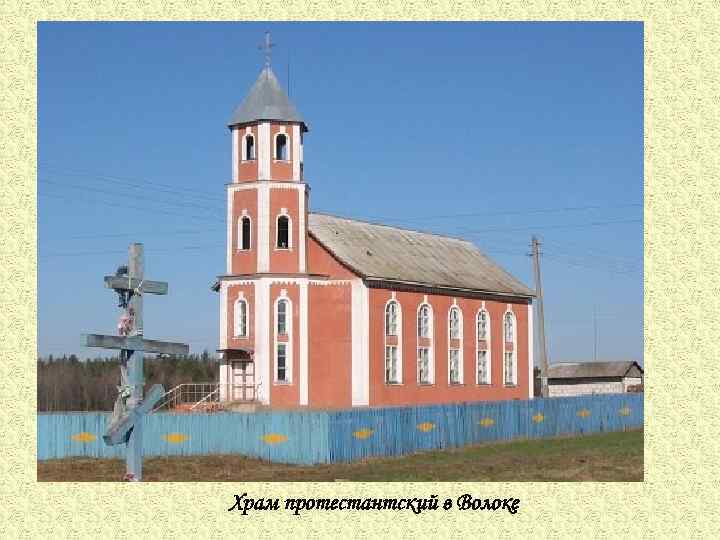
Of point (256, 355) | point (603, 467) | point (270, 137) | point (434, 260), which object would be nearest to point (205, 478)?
point (603, 467)

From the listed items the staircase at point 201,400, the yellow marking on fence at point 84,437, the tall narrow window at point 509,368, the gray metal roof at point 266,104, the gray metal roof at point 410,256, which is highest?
the gray metal roof at point 266,104

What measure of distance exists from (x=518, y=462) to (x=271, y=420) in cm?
610

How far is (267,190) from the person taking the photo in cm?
4275

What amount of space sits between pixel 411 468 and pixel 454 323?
21.7m

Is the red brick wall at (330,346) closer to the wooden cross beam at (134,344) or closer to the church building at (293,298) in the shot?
the church building at (293,298)

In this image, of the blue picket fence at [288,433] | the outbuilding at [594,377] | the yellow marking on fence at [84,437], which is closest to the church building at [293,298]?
the blue picket fence at [288,433]

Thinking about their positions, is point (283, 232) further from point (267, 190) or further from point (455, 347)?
point (455, 347)

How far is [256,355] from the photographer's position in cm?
4262

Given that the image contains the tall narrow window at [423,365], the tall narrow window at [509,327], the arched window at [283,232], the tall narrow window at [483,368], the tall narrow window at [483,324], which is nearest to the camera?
the arched window at [283,232]

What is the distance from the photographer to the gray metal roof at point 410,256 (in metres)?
45.5

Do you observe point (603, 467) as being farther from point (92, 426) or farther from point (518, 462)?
point (92, 426)

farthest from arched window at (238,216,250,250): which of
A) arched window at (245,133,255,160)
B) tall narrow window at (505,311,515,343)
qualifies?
tall narrow window at (505,311,515,343)

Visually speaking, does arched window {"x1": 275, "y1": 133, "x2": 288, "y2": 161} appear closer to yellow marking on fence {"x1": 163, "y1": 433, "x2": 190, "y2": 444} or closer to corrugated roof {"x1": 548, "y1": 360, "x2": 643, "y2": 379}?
yellow marking on fence {"x1": 163, "y1": 433, "x2": 190, "y2": 444}

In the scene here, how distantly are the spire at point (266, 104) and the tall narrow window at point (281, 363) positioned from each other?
798 centimetres
